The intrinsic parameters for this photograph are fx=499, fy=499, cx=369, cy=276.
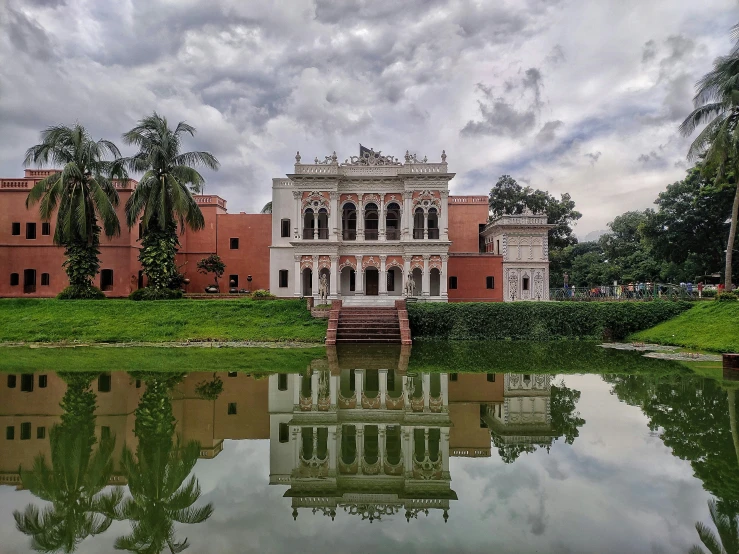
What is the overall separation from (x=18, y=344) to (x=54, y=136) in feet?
34.1

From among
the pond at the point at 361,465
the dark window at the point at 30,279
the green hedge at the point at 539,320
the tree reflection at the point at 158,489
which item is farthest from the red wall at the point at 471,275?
the tree reflection at the point at 158,489

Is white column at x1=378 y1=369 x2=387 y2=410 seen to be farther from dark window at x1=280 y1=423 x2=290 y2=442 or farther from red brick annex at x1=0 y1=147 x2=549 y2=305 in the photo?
red brick annex at x1=0 y1=147 x2=549 y2=305

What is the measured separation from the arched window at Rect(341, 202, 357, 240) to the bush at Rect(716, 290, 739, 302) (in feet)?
55.6

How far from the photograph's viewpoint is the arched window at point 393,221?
1085 inches

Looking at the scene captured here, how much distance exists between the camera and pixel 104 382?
10.5 m

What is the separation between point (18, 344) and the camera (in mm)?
17672

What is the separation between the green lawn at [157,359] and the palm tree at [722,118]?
A: 17935mm

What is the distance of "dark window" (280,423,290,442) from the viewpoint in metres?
7.06

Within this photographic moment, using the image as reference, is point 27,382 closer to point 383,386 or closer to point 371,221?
point 383,386

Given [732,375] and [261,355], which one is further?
[261,355]

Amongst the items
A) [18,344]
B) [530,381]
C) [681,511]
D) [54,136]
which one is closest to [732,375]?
[530,381]

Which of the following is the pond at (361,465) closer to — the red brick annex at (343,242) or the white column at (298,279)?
the white column at (298,279)

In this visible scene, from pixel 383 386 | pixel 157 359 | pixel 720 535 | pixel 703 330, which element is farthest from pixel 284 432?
pixel 703 330

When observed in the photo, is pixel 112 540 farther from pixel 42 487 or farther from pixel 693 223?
pixel 693 223
